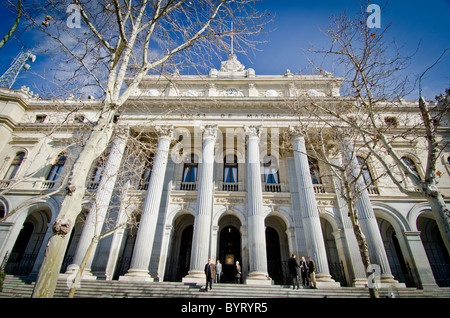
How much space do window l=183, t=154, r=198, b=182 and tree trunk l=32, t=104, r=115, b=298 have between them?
40.6ft

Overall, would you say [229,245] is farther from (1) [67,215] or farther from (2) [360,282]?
(1) [67,215]

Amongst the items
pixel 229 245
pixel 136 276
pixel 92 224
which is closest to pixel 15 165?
pixel 92 224

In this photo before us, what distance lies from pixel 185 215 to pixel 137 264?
218 inches

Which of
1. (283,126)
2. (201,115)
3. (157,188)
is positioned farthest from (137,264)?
(283,126)

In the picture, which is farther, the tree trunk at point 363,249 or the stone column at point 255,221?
the stone column at point 255,221

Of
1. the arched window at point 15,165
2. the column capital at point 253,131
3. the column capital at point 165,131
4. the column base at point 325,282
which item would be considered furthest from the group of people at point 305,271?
the arched window at point 15,165

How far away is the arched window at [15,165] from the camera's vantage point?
56.1 feet

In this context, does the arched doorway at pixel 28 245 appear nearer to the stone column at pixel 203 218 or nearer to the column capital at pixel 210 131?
the stone column at pixel 203 218

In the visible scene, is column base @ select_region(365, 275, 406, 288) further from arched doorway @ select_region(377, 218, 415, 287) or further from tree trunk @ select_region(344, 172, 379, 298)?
tree trunk @ select_region(344, 172, 379, 298)

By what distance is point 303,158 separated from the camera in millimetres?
14609

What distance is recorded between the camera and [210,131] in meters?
15.7

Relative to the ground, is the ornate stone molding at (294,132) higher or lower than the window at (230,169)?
higher

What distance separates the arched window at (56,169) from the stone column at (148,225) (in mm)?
8939
